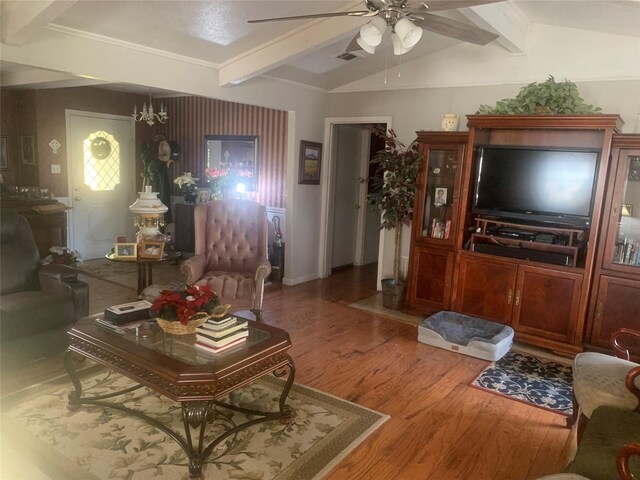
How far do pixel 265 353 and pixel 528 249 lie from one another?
2.71 metres

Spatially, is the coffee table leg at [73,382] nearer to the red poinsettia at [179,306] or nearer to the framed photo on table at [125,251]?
the red poinsettia at [179,306]

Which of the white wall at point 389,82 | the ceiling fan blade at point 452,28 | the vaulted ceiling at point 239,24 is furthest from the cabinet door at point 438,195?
the ceiling fan blade at point 452,28

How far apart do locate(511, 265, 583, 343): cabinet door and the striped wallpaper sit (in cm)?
312

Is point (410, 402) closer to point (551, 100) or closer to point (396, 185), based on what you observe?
point (396, 185)

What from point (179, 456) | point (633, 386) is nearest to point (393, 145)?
point (633, 386)

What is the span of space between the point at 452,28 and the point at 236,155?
13.8ft

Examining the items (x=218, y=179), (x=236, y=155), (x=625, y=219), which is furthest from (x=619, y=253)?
(x=236, y=155)

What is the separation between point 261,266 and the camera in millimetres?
3902

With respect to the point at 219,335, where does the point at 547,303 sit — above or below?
below

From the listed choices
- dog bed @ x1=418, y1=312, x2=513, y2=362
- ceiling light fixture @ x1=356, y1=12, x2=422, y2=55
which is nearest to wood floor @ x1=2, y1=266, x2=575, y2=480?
dog bed @ x1=418, y1=312, x2=513, y2=362

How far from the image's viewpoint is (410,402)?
306cm

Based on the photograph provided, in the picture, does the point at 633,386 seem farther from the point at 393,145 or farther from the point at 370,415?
the point at 393,145

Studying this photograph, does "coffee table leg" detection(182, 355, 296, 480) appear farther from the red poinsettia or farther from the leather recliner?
the leather recliner

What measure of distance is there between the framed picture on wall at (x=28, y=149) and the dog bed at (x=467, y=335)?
5.35m
